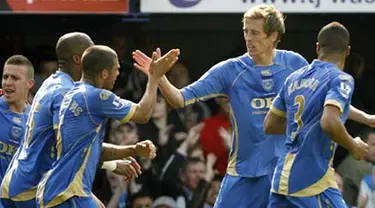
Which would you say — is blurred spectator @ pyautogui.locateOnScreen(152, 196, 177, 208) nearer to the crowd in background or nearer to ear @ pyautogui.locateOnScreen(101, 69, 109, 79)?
the crowd in background

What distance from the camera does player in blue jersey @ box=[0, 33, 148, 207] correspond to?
32.3 feet

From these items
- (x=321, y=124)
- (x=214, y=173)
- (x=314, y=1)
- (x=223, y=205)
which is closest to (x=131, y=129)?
(x=214, y=173)

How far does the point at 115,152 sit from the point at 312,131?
61.2 inches

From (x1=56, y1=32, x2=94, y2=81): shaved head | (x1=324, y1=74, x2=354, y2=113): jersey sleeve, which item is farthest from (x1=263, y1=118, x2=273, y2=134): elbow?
(x1=56, y1=32, x2=94, y2=81): shaved head

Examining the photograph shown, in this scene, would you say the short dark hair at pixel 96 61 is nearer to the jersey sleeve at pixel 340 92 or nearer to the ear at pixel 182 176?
the jersey sleeve at pixel 340 92

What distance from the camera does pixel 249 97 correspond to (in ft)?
34.3

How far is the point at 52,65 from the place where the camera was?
14.4 meters

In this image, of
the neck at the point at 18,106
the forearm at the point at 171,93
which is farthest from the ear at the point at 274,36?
the neck at the point at 18,106

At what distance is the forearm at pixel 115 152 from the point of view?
993cm

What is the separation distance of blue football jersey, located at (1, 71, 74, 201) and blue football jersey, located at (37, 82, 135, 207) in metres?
0.19

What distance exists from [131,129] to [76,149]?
15.0ft

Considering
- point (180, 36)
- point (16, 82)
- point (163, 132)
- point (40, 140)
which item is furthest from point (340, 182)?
point (40, 140)

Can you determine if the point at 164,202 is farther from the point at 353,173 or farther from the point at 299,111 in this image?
the point at 299,111

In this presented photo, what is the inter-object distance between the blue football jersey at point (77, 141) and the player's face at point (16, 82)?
1997mm
